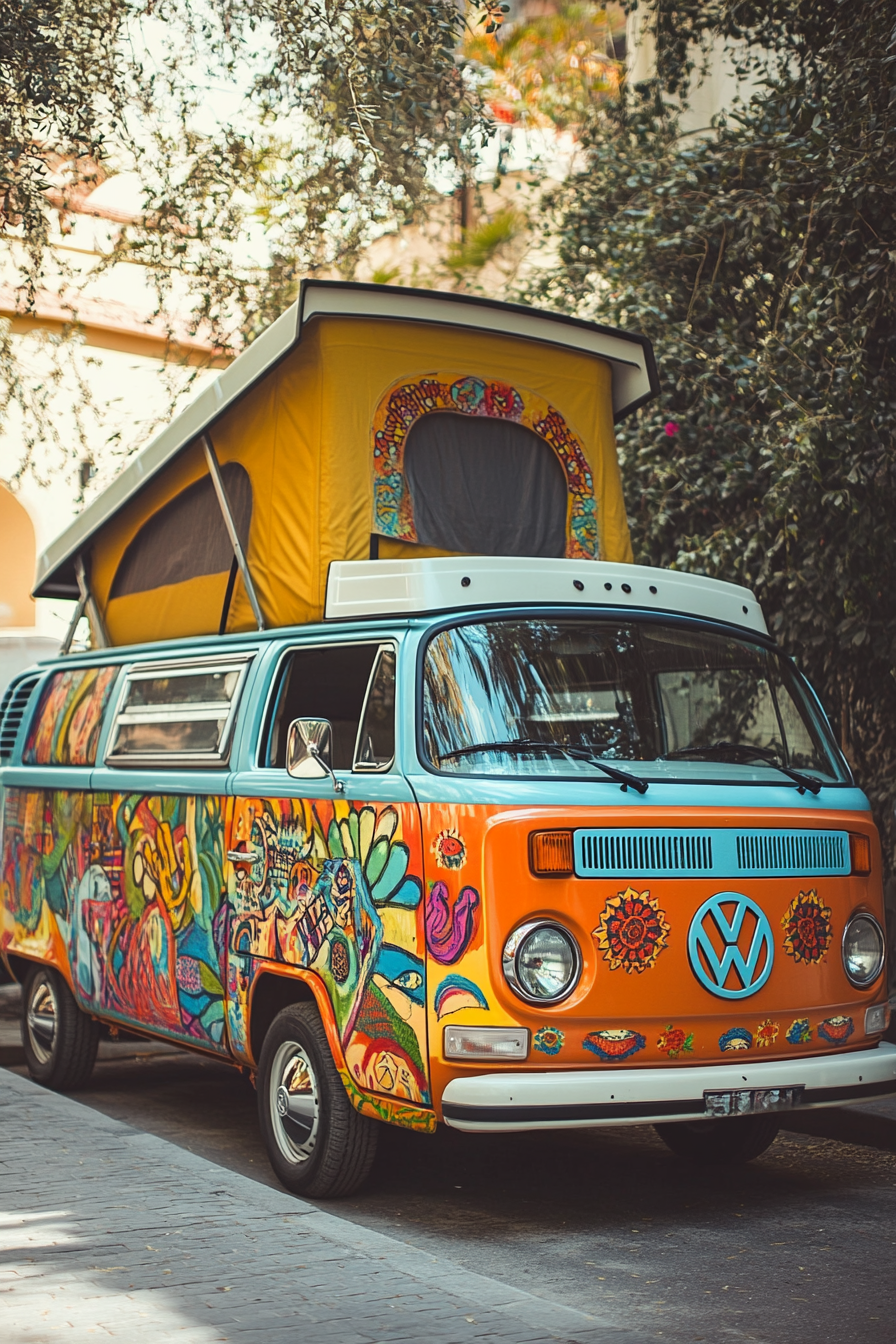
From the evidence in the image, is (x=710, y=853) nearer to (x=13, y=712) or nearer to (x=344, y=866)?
(x=344, y=866)

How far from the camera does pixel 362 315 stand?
6.90m

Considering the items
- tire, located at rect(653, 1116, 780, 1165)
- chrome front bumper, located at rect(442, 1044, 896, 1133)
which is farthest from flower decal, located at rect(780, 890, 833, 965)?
tire, located at rect(653, 1116, 780, 1165)

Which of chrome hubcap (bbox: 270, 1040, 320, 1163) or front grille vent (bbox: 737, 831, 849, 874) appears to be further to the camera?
chrome hubcap (bbox: 270, 1040, 320, 1163)

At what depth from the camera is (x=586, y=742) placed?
19.0 feet

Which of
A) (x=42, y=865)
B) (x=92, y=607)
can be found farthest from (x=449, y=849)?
(x=92, y=607)

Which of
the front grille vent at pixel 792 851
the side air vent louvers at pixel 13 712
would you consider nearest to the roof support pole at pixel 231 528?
the side air vent louvers at pixel 13 712

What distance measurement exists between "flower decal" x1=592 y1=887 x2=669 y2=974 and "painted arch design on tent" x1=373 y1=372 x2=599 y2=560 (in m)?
2.28

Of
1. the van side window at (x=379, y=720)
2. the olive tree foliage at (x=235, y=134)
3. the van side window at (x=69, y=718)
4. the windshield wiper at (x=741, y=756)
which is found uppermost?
the olive tree foliage at (x=235, y=134)

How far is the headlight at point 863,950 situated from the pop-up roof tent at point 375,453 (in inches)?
95.0

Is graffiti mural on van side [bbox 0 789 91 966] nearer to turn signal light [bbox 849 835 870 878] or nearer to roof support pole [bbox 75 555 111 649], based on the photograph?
roof support pole [bbox 75 555 111 649]

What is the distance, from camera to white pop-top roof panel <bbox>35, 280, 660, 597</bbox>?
22.4ft

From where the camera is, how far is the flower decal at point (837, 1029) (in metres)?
5.76

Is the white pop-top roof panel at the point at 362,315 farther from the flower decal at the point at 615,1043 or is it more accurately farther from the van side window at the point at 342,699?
the flower decal at the point at 615,1043

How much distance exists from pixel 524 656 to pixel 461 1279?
2.22 meters
